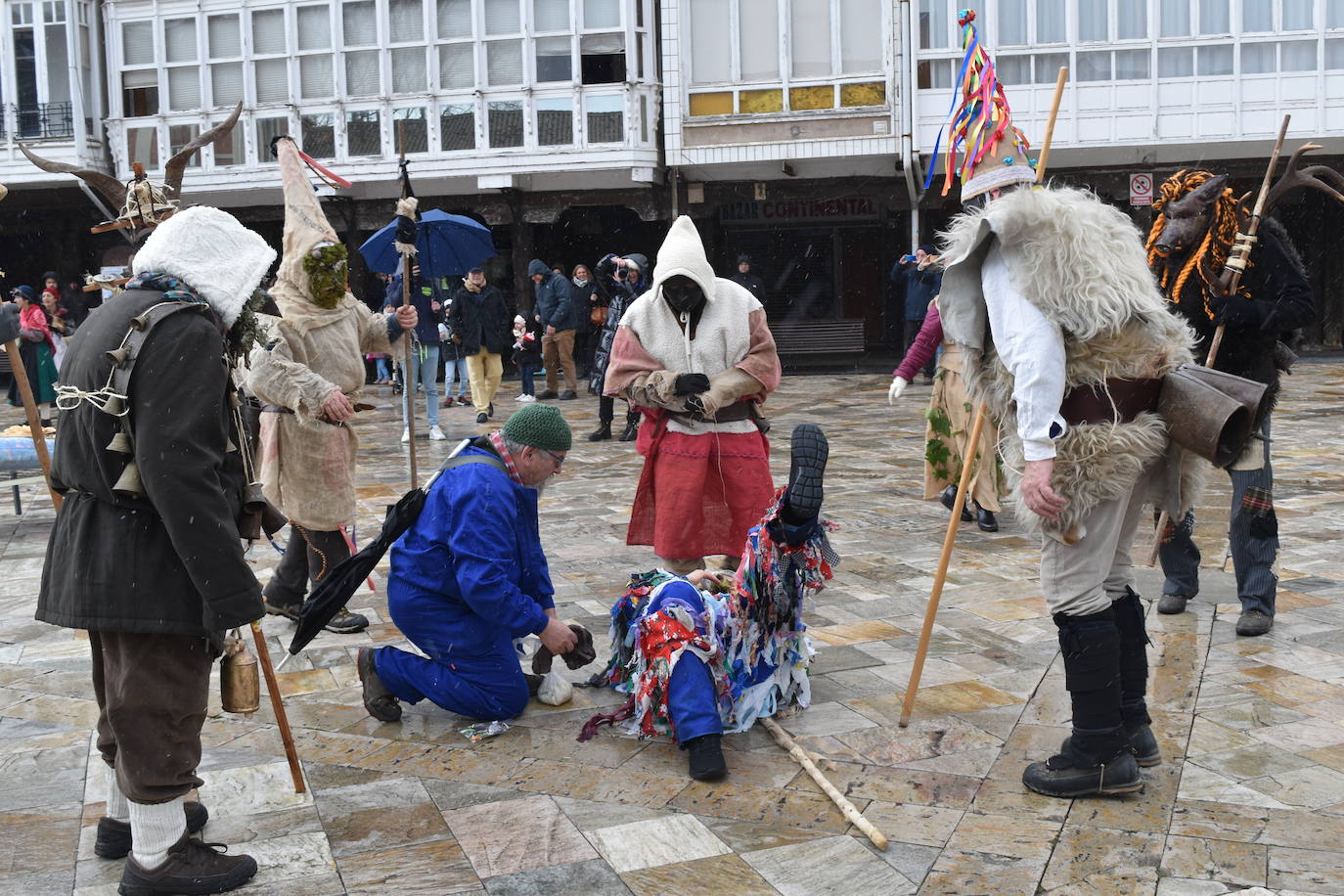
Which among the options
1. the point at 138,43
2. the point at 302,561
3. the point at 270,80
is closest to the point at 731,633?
the point at 302,561

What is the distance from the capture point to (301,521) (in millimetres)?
5531

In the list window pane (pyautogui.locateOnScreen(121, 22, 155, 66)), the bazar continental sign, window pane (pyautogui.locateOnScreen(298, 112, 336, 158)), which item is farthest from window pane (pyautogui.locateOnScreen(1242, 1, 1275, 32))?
window pane (pyautogui.locateOnScreen(121, 22, 155, 66))

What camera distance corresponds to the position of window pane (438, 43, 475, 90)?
20.6 m

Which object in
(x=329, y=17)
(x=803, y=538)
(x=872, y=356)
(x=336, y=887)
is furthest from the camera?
(x=872, y=356)

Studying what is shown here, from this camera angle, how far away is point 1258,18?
1884cm

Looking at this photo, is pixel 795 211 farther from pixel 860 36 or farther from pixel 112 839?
pixel 112 839

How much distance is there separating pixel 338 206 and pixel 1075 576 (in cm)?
2000

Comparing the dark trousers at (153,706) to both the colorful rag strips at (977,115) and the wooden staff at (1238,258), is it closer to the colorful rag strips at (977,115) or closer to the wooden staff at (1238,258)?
the colorful rag strips at (977,115)

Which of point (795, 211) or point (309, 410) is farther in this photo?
point (795, 211)

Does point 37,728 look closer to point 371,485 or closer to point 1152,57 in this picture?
point 371,485

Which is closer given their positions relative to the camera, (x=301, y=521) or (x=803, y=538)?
(x=803, y=538)

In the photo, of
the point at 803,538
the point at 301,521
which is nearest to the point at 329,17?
the point at 301,521

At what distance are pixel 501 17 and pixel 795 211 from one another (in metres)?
5.88

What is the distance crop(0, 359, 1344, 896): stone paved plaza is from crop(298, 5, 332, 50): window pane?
16806 mm
